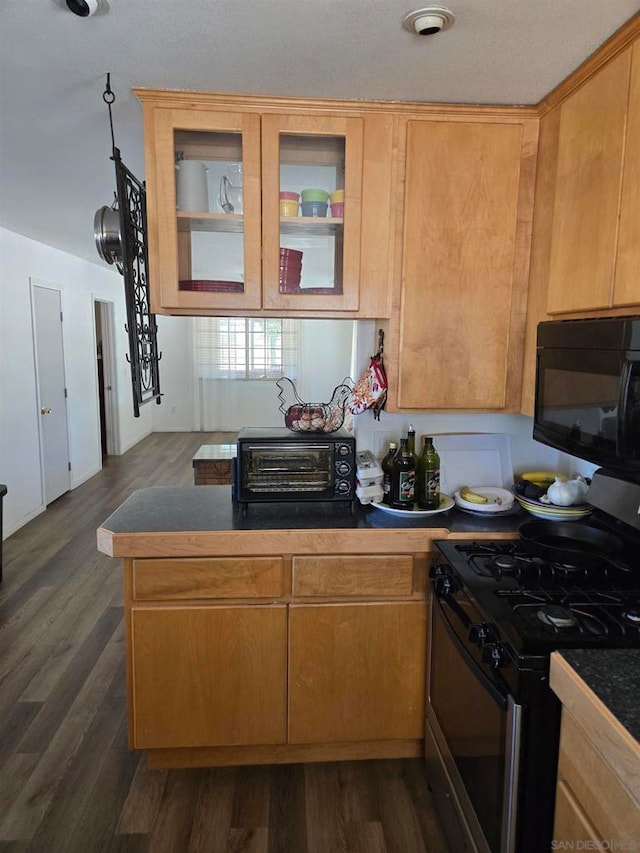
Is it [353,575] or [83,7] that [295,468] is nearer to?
[353,575]

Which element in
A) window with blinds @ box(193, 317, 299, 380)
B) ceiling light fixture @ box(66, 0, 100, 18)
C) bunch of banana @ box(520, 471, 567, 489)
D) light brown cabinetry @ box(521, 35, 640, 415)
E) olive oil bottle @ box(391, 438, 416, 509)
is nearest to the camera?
ceiling light fixture @ box(66, 0, 100, 18)

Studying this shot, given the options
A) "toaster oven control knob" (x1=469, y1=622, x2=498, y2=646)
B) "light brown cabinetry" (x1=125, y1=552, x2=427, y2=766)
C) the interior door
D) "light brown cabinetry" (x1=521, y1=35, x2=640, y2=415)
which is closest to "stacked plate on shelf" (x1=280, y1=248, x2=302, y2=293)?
"light brown cabinetry" (x1=521, y1=35, x2=640, y2=415)

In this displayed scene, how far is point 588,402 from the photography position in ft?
4.81

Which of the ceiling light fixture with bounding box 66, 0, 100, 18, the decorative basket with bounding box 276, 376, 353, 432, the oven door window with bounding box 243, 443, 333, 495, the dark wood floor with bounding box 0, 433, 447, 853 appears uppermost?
the ceiling light fixture with bounding box 66, 0, 100, 18

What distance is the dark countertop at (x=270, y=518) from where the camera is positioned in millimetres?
1824

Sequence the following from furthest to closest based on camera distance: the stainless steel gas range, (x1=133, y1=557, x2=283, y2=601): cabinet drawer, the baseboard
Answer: the baseboard < (x1=133, y1=557, x2=283, y2=601): cabinet drawer < the stainless steel gas range

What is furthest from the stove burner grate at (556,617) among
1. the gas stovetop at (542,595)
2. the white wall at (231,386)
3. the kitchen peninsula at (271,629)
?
the white wall at (231,386)

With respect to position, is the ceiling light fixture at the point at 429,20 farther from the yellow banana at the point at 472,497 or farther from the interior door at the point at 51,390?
the interior door at the point at 51,390

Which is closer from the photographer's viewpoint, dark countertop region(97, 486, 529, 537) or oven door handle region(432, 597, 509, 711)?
oven door handle region(432, 597, 509, 711)

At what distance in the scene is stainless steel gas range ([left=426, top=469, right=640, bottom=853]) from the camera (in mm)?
1171

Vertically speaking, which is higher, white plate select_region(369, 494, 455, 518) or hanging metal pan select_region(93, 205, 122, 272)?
hanging metal pan select_region(93, 205, 122, 272)

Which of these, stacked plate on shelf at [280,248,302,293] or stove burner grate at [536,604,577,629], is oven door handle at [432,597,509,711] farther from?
stacked plate on shelf at [280,248,302,293]

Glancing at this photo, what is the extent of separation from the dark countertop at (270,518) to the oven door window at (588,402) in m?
0.40

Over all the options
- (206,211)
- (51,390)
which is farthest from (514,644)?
(51,390)
